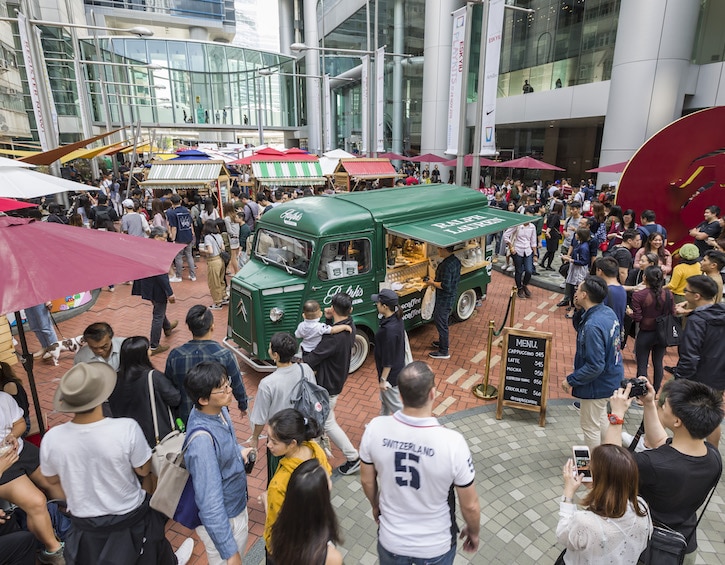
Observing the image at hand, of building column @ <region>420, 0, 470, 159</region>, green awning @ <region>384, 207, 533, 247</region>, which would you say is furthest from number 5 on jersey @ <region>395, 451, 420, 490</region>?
building column @ <region>420, 0, 470, 159</region>

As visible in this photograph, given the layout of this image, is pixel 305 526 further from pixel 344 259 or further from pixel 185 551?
pixel 344 259

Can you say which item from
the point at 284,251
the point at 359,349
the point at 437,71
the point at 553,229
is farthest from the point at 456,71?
the point at 437,71

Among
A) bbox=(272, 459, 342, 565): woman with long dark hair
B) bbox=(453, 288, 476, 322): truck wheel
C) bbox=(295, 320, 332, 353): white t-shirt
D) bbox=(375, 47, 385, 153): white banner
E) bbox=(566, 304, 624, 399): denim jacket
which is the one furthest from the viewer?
bbox=(375, 47, 385, 153): white banner

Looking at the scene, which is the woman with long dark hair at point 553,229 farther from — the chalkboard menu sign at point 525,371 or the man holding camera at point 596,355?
the man holding camera at point 596,355

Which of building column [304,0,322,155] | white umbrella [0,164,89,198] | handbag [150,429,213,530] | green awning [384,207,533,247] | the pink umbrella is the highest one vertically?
building column [304,0,322,155]

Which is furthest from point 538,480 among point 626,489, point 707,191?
point 707,191

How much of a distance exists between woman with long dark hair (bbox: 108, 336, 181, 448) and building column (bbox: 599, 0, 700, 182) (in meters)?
16.9

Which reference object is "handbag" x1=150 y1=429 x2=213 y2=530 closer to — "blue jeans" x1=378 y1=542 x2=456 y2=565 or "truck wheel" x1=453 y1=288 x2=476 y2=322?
"blue jeans" x1=378 y1=542 x2=456 y2=565

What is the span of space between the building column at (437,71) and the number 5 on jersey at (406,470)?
23.7 m

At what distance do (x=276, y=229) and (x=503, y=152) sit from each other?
26.6 meters

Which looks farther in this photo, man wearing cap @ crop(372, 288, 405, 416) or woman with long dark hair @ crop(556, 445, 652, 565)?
man wearing cap @ crop(372, 288, 405, 416)

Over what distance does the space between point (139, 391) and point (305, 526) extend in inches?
85.3

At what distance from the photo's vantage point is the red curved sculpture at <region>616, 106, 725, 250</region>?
30.5 ft

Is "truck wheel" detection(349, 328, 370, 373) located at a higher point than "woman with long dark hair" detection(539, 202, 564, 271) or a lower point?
lower
